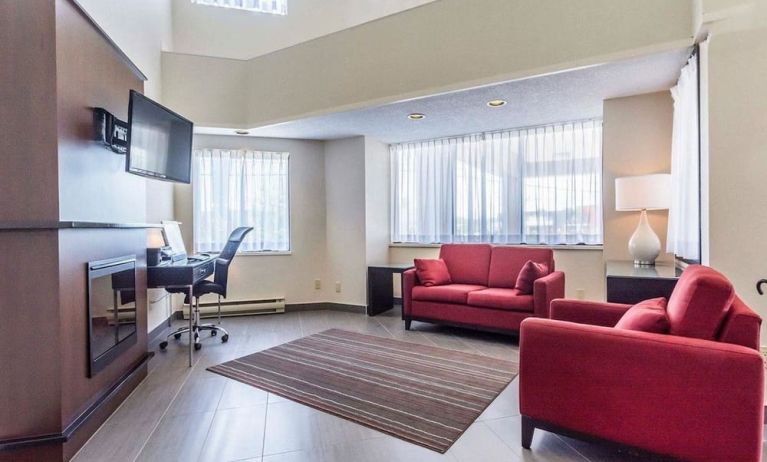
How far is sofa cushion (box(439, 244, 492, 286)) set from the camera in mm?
4480

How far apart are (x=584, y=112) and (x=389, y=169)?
104 inches

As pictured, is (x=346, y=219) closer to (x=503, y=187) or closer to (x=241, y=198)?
(x=241, y=198)

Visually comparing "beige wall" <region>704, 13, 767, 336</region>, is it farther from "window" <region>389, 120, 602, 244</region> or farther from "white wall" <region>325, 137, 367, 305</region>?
"white wall" <region>325, 137, 367, 305</region>

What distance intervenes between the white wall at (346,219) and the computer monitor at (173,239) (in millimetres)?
1942

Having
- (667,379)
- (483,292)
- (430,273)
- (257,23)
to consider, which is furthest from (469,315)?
(257,23)

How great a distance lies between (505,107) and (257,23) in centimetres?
377

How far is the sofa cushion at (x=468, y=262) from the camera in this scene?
4480 mm

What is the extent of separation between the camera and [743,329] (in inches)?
62.6

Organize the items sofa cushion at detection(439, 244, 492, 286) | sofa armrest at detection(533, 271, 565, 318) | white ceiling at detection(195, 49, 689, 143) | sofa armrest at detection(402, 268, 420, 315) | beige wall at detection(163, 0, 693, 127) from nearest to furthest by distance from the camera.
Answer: beige wall at detection(163, 0, 693, 127), white ceiling at detection(195, 49, 689, 143), sofa armrest at detection(533, 271, 565, 318), sofa armrest at detection(402, 268, 420, 315), sofa cushion at detection(439, 244, 492, 286)

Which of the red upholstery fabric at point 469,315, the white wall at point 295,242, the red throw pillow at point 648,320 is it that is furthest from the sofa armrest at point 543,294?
the white wall at point 295,242

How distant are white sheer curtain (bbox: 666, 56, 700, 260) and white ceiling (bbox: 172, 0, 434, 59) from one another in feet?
11.4

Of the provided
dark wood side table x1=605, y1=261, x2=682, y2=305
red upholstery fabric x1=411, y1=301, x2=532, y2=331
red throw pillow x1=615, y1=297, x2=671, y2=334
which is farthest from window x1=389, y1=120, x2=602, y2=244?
red throw pillow x1=615, y1=297, x2=671, y2=334

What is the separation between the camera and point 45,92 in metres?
1.91

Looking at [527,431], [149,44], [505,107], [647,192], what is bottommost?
[527,431]
